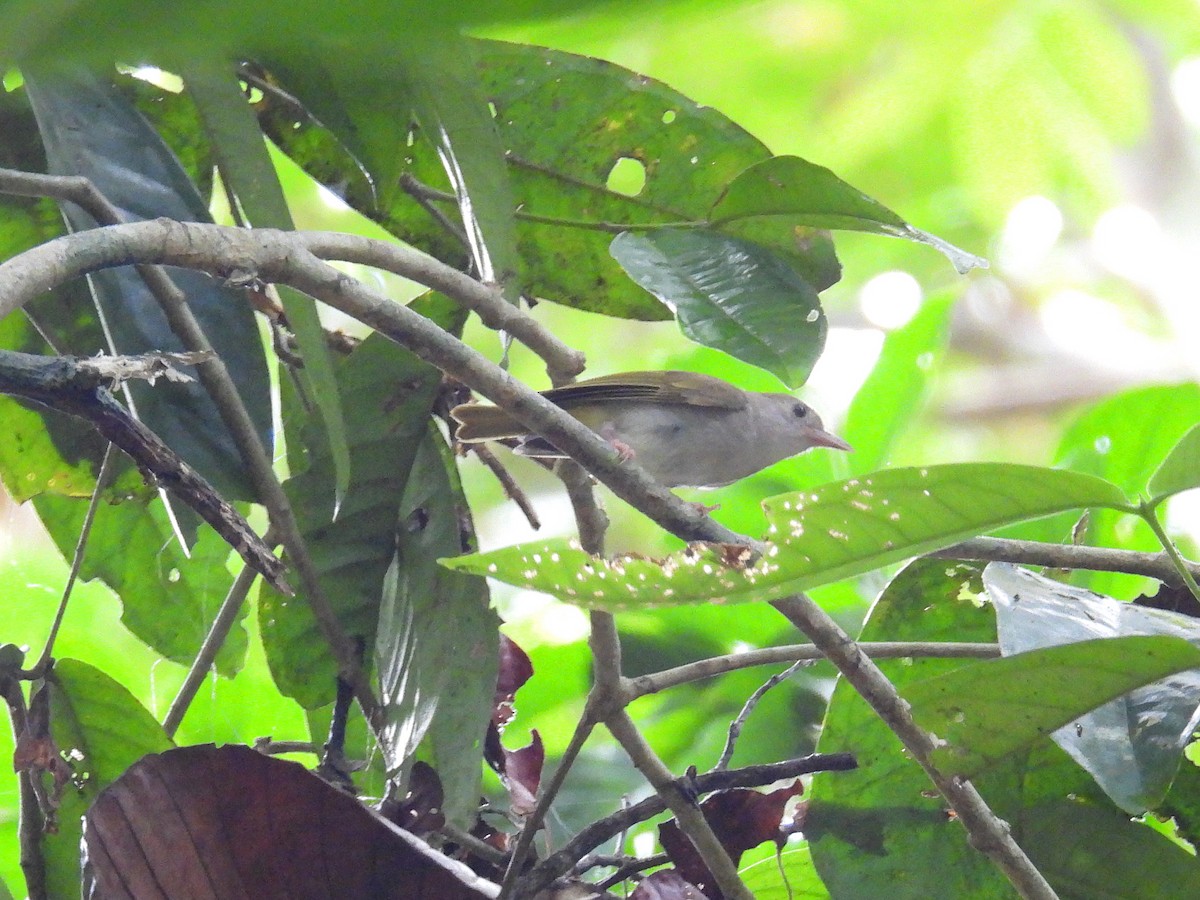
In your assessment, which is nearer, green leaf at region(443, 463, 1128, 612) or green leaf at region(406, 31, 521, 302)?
green leaf at region(443, 463, 1128, 612)

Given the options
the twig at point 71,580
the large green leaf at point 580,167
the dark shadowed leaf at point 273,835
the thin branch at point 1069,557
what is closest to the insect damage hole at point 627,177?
the large green leaf at point 580,167

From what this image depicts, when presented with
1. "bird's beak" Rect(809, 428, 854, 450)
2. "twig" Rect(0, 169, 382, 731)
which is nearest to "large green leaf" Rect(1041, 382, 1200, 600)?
"bird's beak" Rect(809, 428, 854, 450)

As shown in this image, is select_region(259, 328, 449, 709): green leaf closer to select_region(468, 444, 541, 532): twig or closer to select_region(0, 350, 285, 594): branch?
select_region(468, 444, 541, 532): twig

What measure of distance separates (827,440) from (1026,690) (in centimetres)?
217

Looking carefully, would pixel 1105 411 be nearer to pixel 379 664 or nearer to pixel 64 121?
pixel 379 664

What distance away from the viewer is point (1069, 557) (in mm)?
1867

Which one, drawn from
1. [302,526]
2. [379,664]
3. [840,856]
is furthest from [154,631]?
[840,856]

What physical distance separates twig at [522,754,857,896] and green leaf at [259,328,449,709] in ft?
2.04

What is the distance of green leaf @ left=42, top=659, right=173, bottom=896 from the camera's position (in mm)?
1882

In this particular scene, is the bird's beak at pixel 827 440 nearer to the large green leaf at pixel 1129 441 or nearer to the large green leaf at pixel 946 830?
the large green leaf at pixel 1129 441

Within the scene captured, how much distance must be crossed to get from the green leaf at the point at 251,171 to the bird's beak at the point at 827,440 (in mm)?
2005

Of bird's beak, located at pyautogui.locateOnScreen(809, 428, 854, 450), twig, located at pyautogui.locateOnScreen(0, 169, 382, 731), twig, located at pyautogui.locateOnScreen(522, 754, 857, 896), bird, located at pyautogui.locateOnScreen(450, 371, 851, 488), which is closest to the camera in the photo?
twig, located at pyautogui.locateOnScreen(522, 754, 857, 896)

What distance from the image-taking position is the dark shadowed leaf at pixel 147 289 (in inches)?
72.1

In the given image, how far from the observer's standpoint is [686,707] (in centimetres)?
279
